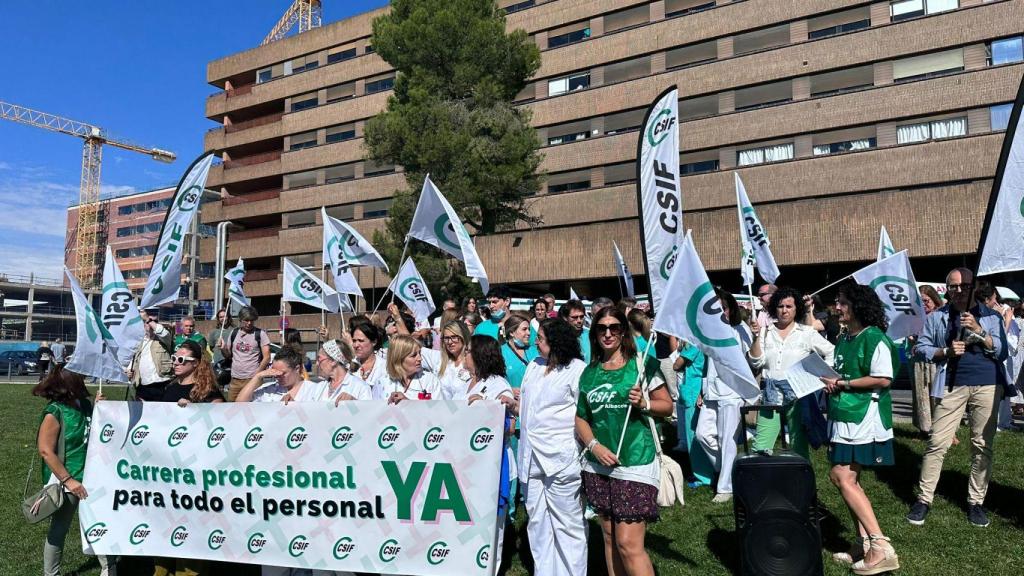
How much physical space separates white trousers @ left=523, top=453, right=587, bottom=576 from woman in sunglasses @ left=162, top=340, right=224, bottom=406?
8.37ft

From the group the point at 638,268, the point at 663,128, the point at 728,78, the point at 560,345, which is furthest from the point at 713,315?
the point at 728,78

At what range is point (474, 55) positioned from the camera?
2830 centimetres

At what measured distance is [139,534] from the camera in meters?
5.34

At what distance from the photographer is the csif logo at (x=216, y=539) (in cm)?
516

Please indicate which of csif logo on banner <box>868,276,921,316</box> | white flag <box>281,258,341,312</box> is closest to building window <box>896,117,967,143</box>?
white flag <box>281,258,341,312</box>

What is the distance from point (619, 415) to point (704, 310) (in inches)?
34.1

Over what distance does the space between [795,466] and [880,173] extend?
29183mm

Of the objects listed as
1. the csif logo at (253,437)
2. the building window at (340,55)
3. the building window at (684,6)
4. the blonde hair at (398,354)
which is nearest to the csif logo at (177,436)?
the csif logo at (253,437)

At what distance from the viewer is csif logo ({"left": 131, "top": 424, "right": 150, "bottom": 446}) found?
545 centimetres

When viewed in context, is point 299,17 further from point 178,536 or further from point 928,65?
point 178,536

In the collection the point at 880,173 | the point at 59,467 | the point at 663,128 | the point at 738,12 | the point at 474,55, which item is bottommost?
the point at 59,467

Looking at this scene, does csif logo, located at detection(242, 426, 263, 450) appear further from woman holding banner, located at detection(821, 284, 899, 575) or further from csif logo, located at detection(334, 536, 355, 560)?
woman holding banner, located at detection(821, 284, 899, 575)

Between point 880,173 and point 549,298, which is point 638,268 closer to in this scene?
point 880,173

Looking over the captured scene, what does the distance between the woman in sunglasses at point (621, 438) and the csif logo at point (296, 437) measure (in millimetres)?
1978
